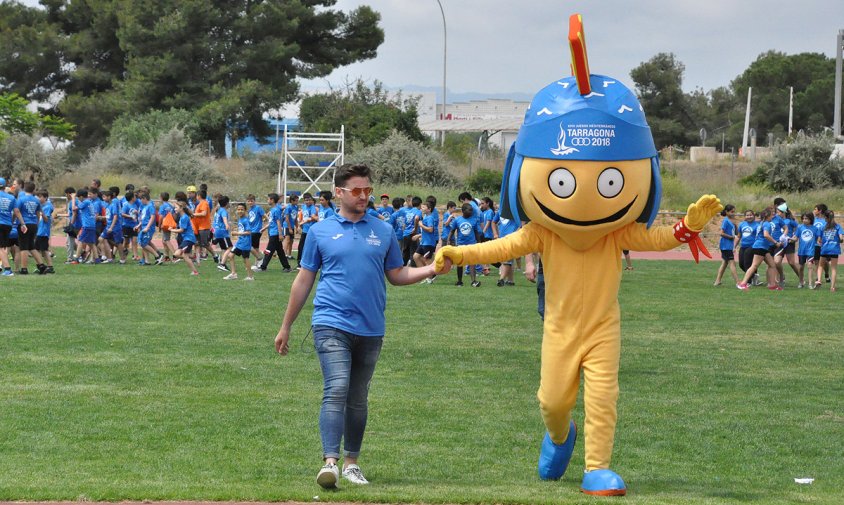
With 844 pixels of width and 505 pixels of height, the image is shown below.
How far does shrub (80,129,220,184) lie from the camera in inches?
1778

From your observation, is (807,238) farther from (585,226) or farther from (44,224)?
(585,226)

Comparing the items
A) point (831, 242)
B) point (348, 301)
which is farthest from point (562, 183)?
point (831, 242)

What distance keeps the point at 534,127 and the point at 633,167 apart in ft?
2.09

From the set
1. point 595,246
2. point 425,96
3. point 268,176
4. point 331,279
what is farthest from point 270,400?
point 425,96

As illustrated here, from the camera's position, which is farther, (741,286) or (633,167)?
(741,286)

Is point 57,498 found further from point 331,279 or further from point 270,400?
point 270,400

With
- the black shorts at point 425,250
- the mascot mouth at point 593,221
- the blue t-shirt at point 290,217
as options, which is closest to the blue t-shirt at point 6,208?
the blue t-shirt at point 290,217

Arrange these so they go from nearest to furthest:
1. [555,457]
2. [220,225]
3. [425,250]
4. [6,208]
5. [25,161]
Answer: [555,457] < [6,208] < [425,250] < [220,225] < [25,161]

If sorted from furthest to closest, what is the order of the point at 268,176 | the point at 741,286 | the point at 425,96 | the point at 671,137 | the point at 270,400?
1. the point at 425,96
2. the point at 671,137
3. the point at 268,176
4. the point at 741,286
5. the point at 270,400

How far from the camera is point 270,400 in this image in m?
Result: 9.81

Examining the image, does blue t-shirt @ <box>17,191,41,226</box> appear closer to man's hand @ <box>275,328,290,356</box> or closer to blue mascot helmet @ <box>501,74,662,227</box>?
man's hand @ <box>275,328,290,356</box>

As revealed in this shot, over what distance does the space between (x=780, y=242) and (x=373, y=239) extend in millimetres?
18085

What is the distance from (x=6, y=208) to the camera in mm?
21141

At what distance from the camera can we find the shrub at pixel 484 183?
4322 cm
